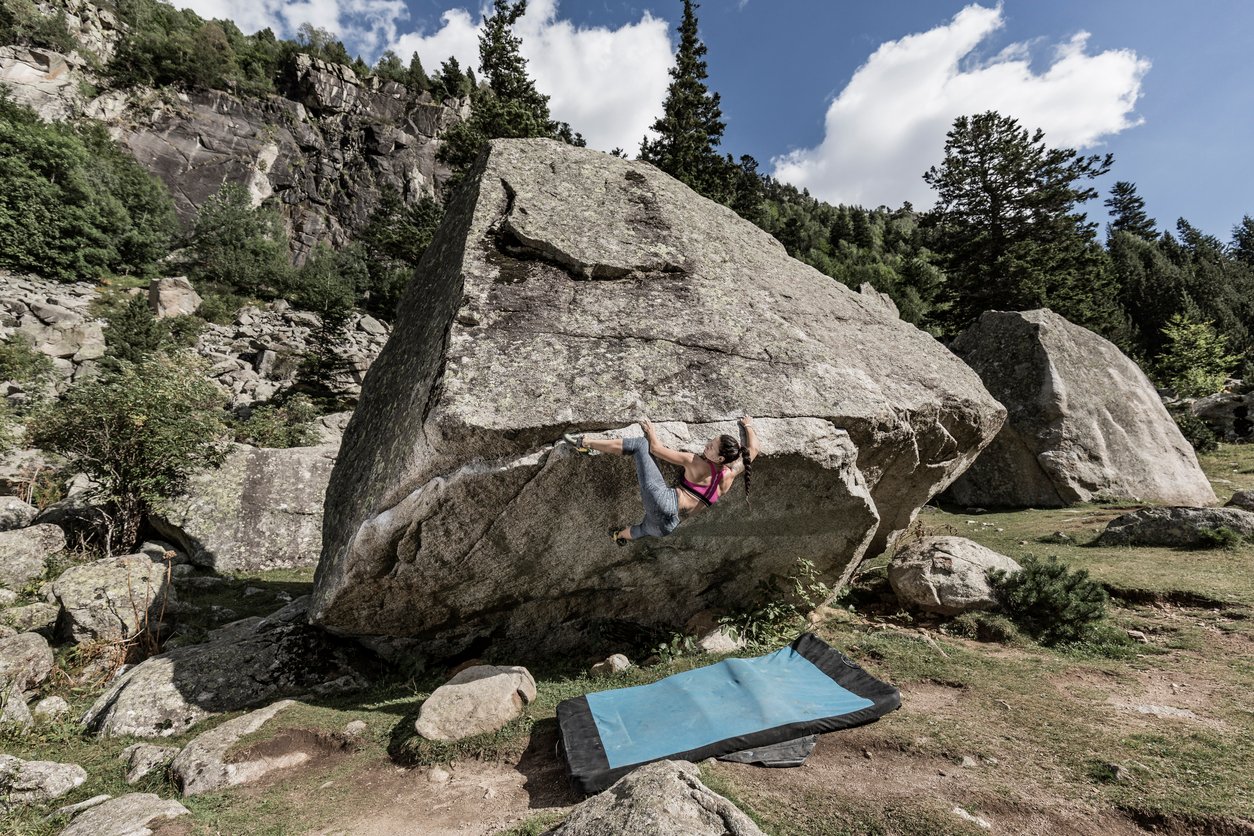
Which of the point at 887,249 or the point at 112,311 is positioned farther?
the point at 887,249

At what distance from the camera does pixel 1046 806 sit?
371 cm

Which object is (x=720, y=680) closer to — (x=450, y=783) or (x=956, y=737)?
(x=956, y=737)

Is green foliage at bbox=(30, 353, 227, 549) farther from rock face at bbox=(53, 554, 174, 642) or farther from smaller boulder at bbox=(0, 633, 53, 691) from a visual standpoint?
smaller boulder at bbox=(0, 633, 53, 691)

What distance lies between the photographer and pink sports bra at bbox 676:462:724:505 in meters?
5.55

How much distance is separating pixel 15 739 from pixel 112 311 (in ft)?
112

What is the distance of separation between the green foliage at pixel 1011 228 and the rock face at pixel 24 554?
3821cm

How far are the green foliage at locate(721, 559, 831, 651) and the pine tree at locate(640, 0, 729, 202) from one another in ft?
86.9

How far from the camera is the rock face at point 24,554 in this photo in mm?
9531

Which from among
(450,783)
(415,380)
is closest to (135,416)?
(415,380)

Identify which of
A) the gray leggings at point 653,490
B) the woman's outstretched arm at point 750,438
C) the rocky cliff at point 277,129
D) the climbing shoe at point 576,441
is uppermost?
the rocky cliff at point 277,129

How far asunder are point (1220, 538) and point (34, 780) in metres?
17.1

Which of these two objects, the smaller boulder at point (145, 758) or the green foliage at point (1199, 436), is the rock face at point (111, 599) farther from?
the green foliage at point (1199, 436)

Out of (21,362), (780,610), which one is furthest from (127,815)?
(21,362)

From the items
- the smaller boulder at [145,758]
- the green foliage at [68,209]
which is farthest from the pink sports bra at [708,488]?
the green foliage at [68,209]
